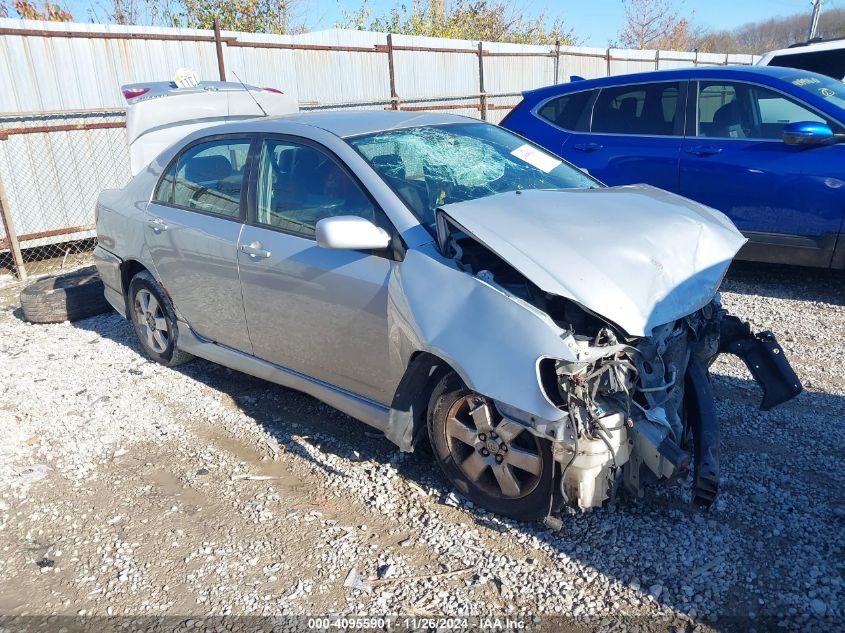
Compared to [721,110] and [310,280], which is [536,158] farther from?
[721,110]

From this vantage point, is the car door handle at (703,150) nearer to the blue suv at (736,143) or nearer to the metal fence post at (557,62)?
the blue suv at (736,143)

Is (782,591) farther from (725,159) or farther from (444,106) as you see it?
(444,106)

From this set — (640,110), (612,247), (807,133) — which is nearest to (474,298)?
(612,247)

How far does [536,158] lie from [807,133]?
2.71 m

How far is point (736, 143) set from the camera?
234 inches

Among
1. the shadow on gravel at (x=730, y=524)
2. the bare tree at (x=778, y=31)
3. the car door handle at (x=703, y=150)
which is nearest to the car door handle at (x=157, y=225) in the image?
the shadow on gravel at (x=730, y=524)

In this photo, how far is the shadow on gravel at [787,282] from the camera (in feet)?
19.3

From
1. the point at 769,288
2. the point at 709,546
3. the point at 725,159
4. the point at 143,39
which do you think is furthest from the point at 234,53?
the point at 709,546

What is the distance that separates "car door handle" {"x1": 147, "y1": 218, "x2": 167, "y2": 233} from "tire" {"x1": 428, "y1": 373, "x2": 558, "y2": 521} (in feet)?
8.27

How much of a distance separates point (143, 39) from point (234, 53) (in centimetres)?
148

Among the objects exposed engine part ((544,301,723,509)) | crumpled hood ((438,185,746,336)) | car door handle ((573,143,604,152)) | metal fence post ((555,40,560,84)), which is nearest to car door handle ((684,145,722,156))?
car door handle ((573,143,604,152))

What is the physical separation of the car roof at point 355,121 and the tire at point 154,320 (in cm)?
129

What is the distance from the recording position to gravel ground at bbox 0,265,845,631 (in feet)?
8.80

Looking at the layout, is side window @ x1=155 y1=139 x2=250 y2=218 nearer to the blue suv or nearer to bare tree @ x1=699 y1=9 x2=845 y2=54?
the blue suv
